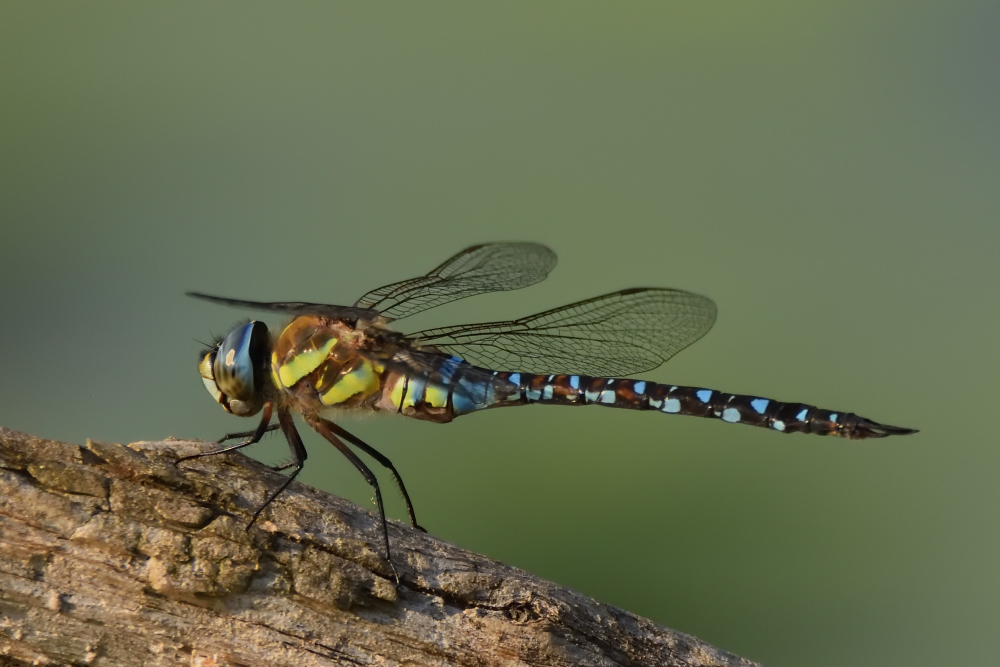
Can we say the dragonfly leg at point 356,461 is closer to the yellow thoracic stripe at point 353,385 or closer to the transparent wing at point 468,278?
the yellow thoracic stripe at point 353,385

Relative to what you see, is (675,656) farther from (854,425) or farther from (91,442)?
(91,442)

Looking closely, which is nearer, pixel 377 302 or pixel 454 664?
pixel 454 664

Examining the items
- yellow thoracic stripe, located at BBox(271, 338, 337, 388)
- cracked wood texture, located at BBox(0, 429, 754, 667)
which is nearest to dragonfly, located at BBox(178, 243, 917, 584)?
yellow thoracic stripe, located at BBox(271, 338, 337, 388)

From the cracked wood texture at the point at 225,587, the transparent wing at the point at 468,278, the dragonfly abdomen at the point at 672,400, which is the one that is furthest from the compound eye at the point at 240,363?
the dragonfly abdomen at the point at 672,400

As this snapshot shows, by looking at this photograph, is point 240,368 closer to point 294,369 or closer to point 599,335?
point 294,369

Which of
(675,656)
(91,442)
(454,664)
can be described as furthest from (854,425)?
(91,442)

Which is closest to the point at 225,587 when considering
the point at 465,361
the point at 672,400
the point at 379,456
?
the point at 379,456
